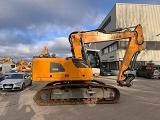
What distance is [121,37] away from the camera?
1580 cm

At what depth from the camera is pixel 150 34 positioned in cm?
5353

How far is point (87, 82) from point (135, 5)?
41820 mm

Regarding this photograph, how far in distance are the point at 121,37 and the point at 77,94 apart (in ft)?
14.2

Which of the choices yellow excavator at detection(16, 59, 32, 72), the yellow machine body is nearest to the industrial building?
yellow excavator at detection(16, 59, 32, 72)

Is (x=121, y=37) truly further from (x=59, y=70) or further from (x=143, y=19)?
(x=143, y=19)

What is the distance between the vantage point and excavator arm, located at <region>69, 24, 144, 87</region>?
14.8 metres

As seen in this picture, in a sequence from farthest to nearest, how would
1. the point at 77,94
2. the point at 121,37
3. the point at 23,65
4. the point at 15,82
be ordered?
the point at 23,65 → the point at 15,82 → the point at 121,37 → the point at 77,94

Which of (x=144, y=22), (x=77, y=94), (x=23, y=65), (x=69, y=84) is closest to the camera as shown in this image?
(x=69, y=84)

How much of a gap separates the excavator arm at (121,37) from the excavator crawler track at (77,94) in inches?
49.9

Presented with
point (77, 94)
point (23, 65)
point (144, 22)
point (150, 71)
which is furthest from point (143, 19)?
point (77, 94)

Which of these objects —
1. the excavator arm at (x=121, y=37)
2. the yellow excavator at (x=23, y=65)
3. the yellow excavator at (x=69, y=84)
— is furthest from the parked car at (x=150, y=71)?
the yellow excavator at (x=69, y=84)

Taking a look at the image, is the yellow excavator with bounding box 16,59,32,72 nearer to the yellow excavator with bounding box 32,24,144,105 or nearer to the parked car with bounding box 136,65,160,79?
the parked car with bounding box 136,65,160,79

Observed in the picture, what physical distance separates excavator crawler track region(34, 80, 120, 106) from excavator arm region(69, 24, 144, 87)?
4.16 ft

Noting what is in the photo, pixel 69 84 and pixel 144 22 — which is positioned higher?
pixel 144 22
